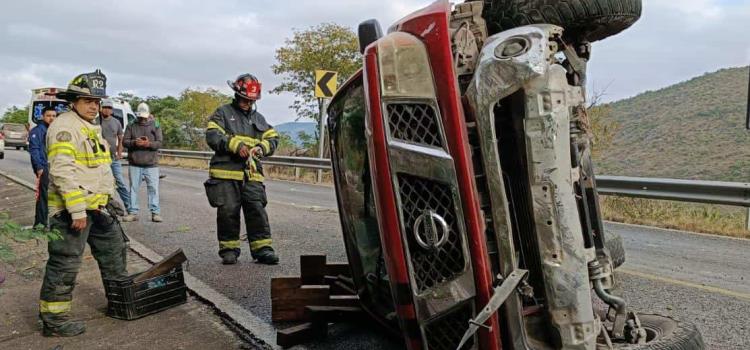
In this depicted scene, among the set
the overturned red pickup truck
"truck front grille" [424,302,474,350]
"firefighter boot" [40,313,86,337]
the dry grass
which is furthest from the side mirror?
the dry grass

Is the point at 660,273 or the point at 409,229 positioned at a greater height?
the point at 409,229

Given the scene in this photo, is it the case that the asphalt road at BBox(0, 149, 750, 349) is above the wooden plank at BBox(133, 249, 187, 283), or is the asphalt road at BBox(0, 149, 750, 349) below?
below

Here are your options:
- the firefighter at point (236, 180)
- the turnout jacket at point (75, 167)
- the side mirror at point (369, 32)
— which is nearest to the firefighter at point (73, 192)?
the turnout jacket at point (75, 167)

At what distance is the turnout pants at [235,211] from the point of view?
564 cm

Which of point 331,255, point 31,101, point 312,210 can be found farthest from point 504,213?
point 31,101

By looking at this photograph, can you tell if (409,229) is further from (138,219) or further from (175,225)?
(138,219)

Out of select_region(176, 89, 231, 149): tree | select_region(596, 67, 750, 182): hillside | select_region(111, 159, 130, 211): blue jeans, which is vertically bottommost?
select_region(596, 67, 750, 182): hillside

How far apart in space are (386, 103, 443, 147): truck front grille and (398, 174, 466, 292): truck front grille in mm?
153

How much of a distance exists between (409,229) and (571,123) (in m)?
0.82

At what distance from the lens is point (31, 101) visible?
1919cm

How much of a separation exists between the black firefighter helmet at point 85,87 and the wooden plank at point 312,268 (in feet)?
6.19

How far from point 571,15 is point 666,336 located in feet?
4.68

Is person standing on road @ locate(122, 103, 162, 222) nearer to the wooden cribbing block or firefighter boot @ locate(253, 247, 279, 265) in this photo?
firefighter boot @ locate(253, 247, 279, 265)

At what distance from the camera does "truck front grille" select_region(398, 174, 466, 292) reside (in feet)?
7.22
